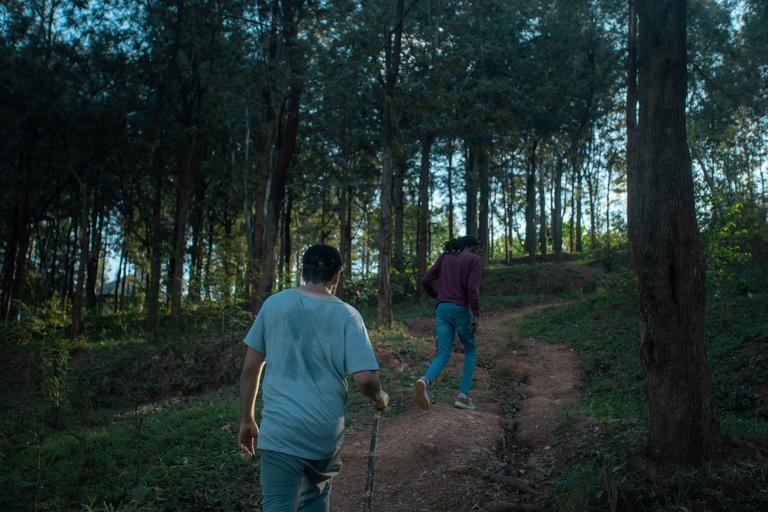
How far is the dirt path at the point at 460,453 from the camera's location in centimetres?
442

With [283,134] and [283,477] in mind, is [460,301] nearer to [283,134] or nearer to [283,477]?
[283,477]

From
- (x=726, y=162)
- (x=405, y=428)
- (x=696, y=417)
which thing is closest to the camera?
(x=696, y=417)

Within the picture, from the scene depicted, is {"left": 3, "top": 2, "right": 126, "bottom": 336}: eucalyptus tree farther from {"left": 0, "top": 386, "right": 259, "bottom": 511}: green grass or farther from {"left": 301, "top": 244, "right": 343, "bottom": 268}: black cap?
{"left": 301, "top": 244, "right": 343, "bottom": 268}: black cap

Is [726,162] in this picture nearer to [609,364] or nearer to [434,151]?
[434,151]

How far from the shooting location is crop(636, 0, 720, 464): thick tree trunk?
3.83 meters

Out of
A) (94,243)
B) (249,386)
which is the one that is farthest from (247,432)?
(94,243)

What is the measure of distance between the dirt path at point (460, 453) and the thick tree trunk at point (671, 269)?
4.04 ft

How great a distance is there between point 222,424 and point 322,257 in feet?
15.2

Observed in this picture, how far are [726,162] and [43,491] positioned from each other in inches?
1528

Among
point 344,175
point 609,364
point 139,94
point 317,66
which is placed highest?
point 139,94

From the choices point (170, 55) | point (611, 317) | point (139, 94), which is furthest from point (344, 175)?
point (611, 317)

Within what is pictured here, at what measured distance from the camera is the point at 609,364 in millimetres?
8766

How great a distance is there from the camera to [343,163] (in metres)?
13.5

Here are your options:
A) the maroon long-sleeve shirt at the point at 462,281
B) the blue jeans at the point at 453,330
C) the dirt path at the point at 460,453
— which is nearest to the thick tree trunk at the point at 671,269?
the dirt path at the point at 460,453
